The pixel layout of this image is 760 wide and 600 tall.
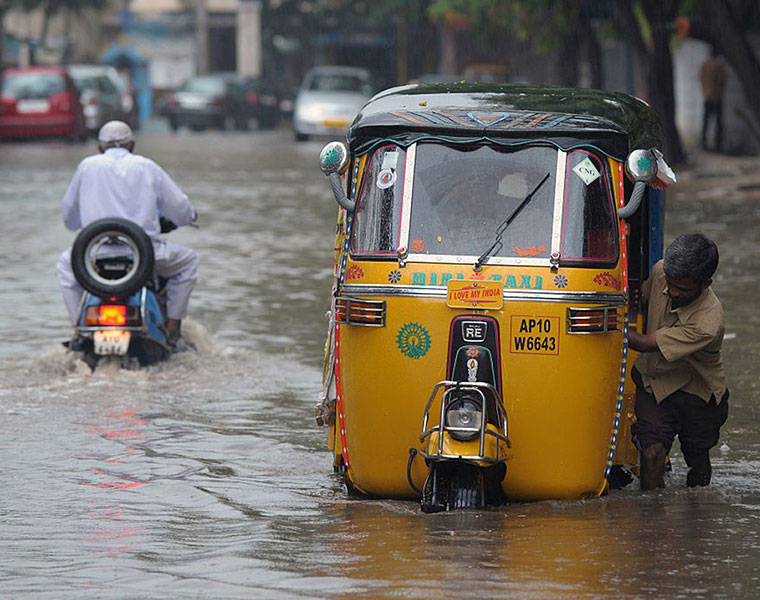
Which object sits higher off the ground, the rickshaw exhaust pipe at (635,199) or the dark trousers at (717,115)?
the dark trousers at (717,115)

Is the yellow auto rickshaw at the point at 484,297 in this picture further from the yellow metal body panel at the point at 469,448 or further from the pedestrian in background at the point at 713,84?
the pedestrian in background at the point at 713,84

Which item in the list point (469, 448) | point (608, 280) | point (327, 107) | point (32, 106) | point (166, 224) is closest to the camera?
point (469, 448)

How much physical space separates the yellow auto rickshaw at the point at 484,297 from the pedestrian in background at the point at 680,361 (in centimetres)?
14

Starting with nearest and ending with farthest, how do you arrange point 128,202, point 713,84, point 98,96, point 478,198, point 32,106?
point 478,198 → point 128,202 → point 713,84 → point 32,106 → point 98,96

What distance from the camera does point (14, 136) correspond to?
35.0 metres

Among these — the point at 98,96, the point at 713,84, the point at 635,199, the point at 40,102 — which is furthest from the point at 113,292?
the point at 98,96

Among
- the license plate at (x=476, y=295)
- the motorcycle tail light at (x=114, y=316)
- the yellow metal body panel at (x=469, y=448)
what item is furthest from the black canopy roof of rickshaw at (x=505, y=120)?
the motorcycle tail light at (x=114, y=316)

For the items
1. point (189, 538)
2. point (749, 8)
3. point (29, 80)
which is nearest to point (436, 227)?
point (189, 538)

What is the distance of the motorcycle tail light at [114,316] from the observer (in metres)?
9.70

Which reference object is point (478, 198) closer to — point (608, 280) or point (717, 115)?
point (608, 280)

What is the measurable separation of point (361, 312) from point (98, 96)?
31.8 m

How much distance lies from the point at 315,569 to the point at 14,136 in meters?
30.6

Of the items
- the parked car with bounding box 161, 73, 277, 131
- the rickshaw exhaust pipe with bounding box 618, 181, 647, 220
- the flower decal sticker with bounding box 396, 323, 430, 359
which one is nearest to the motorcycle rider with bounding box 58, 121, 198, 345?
the flower decal sticker with bounding box 396, 323, 430, 359

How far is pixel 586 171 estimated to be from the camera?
6.53m
